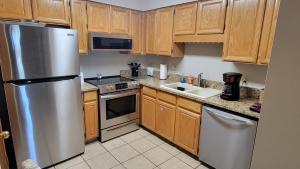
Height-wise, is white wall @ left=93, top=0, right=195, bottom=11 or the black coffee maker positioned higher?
white wall @ left=93, top=0, right=195, bottom=11

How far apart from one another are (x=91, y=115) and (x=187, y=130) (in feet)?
4.77

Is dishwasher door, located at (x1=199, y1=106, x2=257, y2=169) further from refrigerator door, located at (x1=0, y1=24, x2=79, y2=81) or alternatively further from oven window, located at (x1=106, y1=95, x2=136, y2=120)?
refrigerator door, located at (x1=0, y1=24, x2=79, y2=81)

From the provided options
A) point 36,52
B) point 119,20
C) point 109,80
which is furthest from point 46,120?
point 119,20

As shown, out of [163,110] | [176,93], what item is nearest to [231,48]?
[176,93]

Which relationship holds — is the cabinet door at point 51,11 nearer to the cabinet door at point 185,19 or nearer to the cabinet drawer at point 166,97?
the cabinet door at point 185,19

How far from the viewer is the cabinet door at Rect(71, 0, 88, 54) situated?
2.46 metres

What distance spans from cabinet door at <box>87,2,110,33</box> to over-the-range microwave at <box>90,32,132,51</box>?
0.49 ft

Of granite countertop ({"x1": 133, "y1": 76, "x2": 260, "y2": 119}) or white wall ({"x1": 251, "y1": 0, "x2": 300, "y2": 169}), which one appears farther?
granite countertop ({"x1": 133, "y1": 76, "x2": 260, "y2": 119})

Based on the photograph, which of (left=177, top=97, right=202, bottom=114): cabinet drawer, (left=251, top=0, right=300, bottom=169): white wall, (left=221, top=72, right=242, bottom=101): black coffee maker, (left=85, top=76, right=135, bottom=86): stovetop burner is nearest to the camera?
(left=251, top=0, right=300, bottom=169): white wall

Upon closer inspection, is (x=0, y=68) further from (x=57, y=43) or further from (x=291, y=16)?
(x=291, y=16)

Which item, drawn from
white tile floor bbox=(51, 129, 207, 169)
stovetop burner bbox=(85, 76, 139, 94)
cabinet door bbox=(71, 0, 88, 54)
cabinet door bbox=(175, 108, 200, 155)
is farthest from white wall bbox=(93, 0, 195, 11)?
white tile floor bbox=(51, 129, 207, 169)

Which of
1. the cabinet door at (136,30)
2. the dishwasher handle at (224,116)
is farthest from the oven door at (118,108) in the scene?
the dishwasher handle at (224,116)

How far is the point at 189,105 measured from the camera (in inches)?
92.4

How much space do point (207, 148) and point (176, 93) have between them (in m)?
0.82
